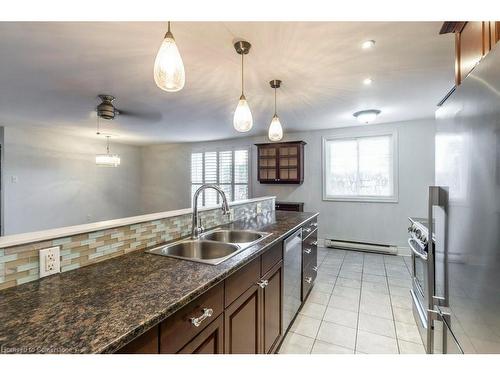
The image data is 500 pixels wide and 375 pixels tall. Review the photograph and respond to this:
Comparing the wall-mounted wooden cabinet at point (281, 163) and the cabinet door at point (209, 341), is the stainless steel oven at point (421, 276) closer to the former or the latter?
the cabinet door at point (209, 341)

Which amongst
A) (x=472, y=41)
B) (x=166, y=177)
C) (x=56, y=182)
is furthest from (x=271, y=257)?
(x=166, y=177)

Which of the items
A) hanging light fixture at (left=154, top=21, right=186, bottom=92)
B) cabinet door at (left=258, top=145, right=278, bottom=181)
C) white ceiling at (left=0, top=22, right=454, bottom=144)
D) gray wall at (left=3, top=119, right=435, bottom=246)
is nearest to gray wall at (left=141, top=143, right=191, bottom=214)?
gray wall at (left=3, top=119, right=435, bottom=246)

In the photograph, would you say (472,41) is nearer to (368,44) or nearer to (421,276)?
(368,44)

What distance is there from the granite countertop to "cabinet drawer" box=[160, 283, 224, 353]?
6cm

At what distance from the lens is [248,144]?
5438mm

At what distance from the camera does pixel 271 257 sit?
1.58 m

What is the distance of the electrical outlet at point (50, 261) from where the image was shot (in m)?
0.95

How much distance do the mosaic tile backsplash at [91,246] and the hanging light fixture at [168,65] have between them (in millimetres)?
829

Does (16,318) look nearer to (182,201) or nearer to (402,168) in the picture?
(402,168)

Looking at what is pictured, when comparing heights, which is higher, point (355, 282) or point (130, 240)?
point (130, 240)

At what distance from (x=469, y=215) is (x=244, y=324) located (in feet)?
3.70

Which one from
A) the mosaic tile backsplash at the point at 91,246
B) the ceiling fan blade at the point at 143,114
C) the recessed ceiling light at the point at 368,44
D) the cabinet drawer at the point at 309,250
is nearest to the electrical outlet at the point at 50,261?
the mosaic tile backsplash at the point at 91,246
